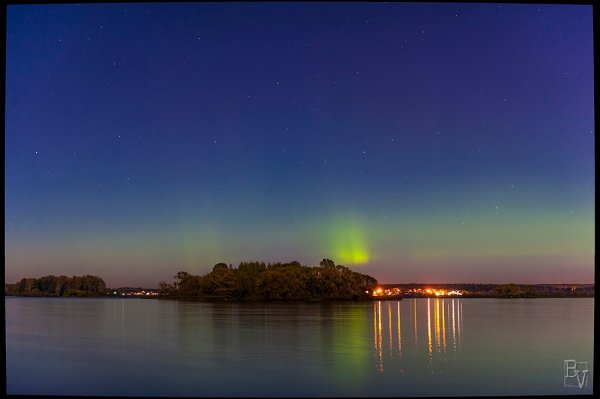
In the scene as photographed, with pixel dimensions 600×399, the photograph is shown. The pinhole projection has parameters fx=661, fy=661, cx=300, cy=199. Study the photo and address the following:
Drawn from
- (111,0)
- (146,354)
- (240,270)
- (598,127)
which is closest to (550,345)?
(146,354)

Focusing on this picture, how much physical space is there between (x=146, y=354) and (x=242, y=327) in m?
4.43

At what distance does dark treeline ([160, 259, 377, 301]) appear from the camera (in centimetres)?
2822

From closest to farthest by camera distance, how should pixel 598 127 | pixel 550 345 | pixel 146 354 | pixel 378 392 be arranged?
pixel 598 127, pixel 378 392, pixel 146 354, pixel 550 345

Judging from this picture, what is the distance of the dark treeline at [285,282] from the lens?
28.2 m

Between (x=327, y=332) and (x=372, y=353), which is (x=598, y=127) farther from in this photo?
(x=327, y=332)

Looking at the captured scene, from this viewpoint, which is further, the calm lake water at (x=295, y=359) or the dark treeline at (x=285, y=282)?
the dark treeline at (x=285, y=282)

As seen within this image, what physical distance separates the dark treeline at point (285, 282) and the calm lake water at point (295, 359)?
31.5ft

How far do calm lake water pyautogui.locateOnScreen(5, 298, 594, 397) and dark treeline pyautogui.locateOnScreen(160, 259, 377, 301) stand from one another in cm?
960

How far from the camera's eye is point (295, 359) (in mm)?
11172

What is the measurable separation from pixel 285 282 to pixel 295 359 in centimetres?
1730

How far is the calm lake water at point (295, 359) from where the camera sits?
360 inches

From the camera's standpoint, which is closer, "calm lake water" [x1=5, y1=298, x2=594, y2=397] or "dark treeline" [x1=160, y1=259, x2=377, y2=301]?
"calm lake water" [x1=5, y1=298, x2=594, y2=397]

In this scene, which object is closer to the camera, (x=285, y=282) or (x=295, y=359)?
(x=295, y=359)

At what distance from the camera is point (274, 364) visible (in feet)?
34.9
